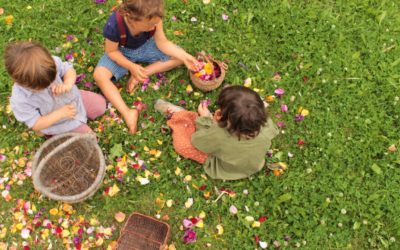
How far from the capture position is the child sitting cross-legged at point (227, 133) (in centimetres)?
315

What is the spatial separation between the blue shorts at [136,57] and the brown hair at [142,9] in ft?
2.87

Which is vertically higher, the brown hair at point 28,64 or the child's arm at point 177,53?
the brown hair at point 28,64

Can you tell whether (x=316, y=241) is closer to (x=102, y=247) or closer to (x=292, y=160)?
Answer: (x=292, y=160)

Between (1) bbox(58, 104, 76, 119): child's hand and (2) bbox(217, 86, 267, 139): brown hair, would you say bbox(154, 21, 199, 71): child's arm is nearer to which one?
(2) bbox(217, 86, 267, 139): brown hair

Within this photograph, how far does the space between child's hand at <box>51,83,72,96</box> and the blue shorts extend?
0.81 metres

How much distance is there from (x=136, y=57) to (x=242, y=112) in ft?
6.10

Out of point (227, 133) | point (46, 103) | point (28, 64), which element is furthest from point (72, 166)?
point (227, 133)

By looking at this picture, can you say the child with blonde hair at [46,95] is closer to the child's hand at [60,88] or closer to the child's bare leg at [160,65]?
the child's hand at [60,88]

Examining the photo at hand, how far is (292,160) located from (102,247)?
223cm

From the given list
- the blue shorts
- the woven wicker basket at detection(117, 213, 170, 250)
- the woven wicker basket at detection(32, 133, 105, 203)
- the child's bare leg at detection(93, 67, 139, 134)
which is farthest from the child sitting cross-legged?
the woven wicker basket at detection(32, 133, 105, 203)

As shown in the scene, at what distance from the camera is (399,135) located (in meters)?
4.37

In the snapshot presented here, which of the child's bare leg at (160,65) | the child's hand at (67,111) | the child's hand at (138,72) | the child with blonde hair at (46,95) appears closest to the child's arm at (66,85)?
the child with blonde hair at (46,95)

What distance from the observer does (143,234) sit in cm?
388

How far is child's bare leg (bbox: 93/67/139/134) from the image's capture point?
425 cm
